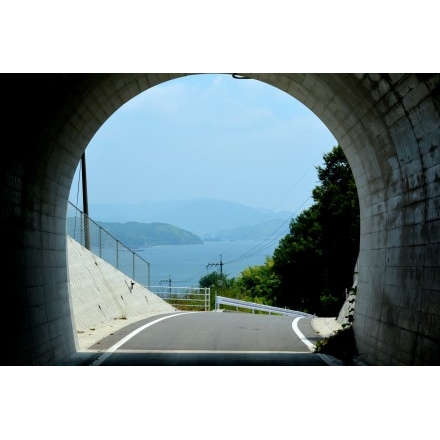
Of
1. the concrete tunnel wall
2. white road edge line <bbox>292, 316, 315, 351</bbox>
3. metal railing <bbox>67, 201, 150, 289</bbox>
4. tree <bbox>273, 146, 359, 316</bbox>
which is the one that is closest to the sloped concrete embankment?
metal railing <bbox>67, 201, 150, 289</bbox>

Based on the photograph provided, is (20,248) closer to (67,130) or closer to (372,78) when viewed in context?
(67,130)

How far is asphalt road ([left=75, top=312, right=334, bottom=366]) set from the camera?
1235 cm

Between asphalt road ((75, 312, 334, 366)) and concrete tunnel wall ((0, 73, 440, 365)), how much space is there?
1.14 m

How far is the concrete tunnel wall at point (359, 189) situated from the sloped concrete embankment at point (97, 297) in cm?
335

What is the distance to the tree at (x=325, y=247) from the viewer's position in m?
44.8

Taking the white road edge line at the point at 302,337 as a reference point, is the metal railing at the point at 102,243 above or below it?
above

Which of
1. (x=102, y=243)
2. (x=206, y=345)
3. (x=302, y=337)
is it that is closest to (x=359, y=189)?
(x=302, y=337)

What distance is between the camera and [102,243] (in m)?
26.1

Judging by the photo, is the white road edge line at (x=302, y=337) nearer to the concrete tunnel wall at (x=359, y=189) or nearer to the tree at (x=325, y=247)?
the concrete tunnel wall at (x=359, y=189)

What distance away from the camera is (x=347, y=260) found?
45.2 meters

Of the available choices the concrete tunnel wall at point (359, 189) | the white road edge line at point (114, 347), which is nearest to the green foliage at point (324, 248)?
the white road edge line at point (114, 347)

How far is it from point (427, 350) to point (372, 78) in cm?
411

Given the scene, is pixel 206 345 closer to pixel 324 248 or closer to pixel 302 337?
pixel 302 337

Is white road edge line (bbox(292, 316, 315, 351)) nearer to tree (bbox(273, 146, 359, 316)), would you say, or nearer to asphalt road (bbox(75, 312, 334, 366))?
asphalt road (bbox(75, 312, 334, 366))
